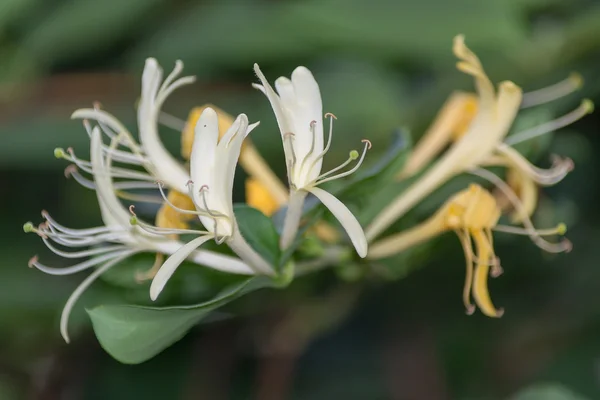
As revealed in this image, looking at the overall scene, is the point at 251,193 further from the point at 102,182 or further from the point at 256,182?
the point at 102,182

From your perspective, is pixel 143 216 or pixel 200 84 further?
pixel 200 84

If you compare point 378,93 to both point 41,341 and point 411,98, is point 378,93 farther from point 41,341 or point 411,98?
point 41,341

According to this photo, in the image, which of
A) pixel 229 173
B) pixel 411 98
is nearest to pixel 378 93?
pixel 411 98

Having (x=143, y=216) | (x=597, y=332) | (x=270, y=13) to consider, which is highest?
(x=270, y=13)

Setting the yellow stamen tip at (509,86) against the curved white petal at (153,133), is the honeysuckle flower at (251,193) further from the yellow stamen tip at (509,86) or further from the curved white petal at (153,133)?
the yellow stamen tip at (509,86)

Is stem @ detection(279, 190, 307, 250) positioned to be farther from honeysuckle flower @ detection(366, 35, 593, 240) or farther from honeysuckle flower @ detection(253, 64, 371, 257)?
honeysuckle flower @ detection(366, 35, 593, 240)

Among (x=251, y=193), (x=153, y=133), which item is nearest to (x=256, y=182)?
(x=251, y=193)

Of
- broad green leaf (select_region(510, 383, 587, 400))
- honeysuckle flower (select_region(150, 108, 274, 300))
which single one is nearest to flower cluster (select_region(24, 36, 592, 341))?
honeysuckle flower (select_region(150, 108, 274, 300))
